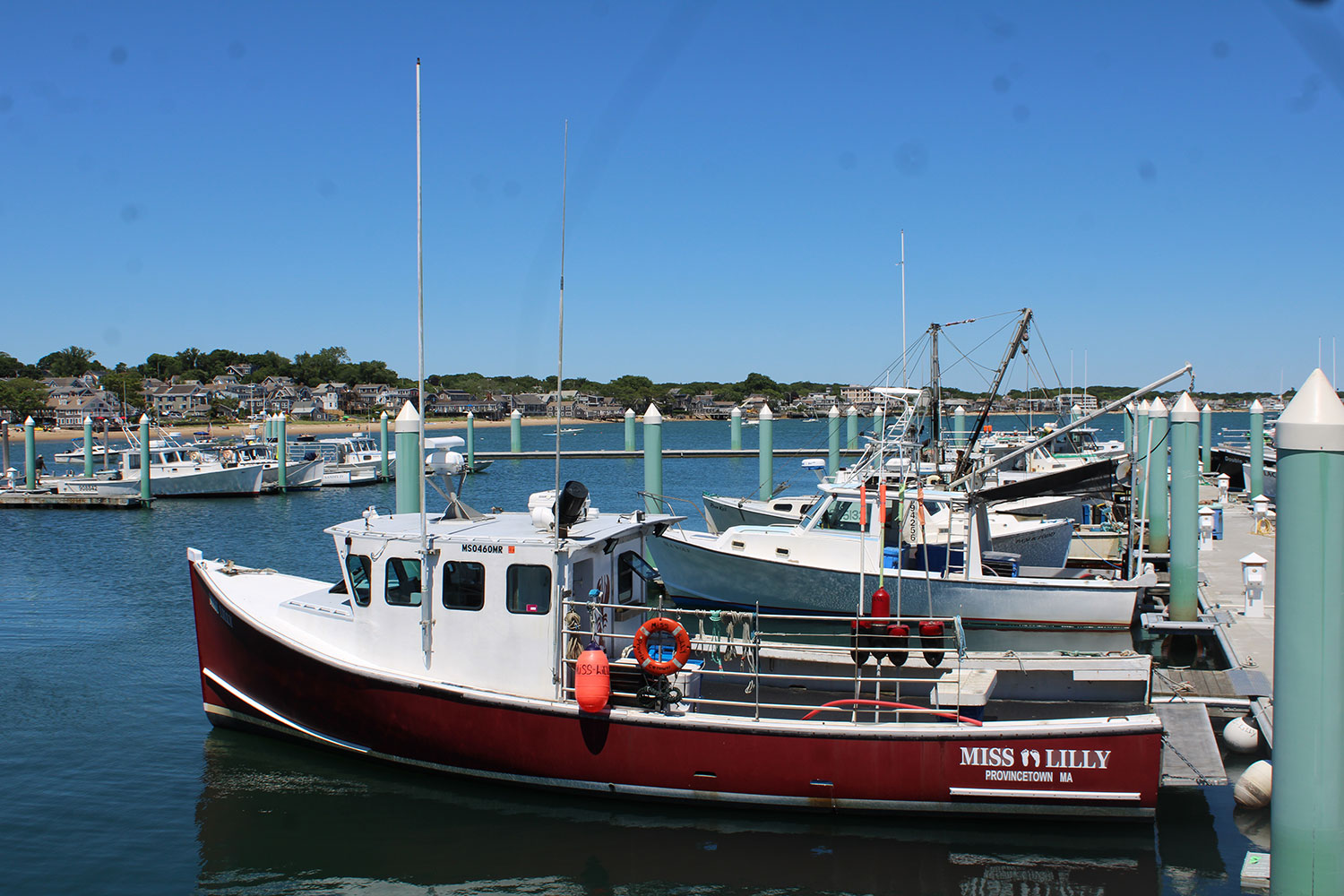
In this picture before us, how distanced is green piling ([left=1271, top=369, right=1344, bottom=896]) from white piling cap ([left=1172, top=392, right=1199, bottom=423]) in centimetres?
1066

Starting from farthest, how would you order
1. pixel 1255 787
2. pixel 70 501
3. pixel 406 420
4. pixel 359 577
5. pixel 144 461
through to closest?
pixel 144 461 < pixel 70 501 < pixel 406 420 < pixel 359 577 < pixel 1255 787

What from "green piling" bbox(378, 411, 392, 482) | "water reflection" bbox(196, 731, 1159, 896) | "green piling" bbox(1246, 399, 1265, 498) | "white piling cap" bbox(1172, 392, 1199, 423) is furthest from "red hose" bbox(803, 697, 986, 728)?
"green piling" bbox(378, 411, 392, 482)

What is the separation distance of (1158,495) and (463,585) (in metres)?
19.5

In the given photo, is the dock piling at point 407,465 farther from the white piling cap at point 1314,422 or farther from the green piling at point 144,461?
the green piling at point 144,461

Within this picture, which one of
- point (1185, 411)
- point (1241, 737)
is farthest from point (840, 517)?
point (1241, 737)

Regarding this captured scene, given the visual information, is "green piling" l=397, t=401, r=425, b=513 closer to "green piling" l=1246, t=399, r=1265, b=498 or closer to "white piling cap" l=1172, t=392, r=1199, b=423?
"white piling cap" l=1172, t=392, r=1199, b=423

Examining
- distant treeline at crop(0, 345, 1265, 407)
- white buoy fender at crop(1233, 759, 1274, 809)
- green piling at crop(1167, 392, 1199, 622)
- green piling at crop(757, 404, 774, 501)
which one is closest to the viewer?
white buoy fender at crop(1233, 759, 1274, 809)

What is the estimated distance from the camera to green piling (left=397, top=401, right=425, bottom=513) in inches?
554

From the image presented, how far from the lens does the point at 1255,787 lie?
27.7ft

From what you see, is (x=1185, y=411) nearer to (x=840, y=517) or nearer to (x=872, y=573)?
(x=872, y=573)

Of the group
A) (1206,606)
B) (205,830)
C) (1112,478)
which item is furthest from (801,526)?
(205,830)

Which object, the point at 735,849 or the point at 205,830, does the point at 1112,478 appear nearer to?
the point at 735,849

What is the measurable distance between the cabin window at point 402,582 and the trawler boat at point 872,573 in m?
7.00

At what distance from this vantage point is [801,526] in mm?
16906
